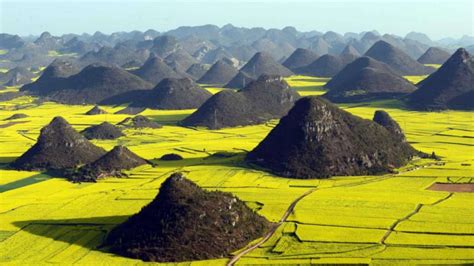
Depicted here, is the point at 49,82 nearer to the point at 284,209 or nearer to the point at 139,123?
the point at 139,123

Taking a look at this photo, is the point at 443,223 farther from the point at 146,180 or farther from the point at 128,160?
the point at 128,160

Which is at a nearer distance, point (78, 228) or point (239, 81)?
point (78, 228)

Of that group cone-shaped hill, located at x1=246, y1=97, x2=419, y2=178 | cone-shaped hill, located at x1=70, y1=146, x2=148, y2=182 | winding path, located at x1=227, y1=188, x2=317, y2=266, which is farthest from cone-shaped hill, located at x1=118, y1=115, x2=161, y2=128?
winding path, located at x1=227, y1=188, x2=317, y2=266

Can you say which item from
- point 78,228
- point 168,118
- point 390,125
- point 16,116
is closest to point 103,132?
point 168,118

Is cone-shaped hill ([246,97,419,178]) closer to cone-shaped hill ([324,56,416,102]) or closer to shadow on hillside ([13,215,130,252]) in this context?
shadow on hillside ([13,215,130,252])

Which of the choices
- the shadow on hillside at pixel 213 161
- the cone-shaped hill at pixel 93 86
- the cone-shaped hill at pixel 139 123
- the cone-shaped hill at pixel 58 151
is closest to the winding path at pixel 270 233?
the shadow on hillside at pixel 213 161

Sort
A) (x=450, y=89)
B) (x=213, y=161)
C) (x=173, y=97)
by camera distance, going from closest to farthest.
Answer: (x=213, y=161), (x=450, y=89), (x=173, y=97)
